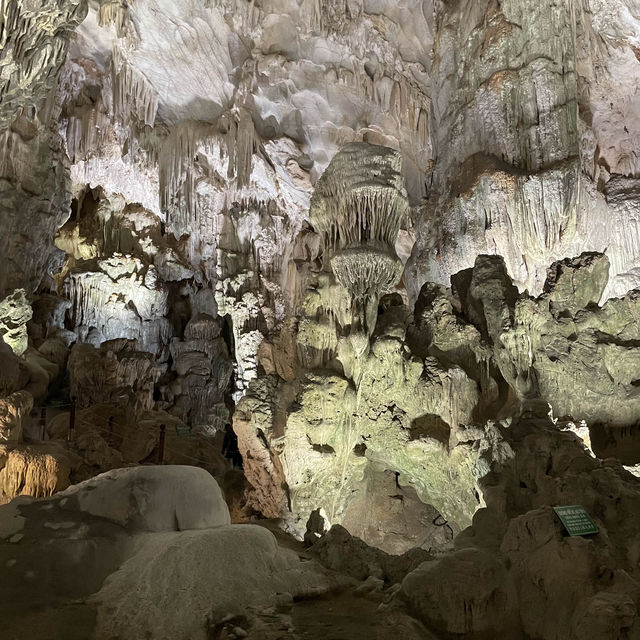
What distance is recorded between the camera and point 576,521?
14.9 ft

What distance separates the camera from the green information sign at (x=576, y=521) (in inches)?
176

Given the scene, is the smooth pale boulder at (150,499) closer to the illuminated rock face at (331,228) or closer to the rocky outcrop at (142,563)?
the rocky outcrop at (142,563)

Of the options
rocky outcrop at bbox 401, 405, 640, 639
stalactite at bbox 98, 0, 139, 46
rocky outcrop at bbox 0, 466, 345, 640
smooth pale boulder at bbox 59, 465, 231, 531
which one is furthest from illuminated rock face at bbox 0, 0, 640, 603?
rocky outcrop at bbox 0, 466, 345, 640

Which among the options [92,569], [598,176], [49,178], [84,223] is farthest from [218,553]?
[84,223]

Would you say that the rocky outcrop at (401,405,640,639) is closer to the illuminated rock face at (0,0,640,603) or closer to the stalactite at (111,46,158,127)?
the illuminated rock face at (0,0,640,603)

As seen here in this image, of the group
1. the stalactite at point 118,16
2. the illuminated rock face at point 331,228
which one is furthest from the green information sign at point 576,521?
the stalactite at point 118,16

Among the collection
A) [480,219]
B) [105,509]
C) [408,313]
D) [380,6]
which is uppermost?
[380,6]

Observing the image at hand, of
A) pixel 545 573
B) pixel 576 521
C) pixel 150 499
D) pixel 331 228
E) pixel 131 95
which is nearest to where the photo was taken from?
pixel 545 573

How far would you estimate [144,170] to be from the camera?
1603 centimetres

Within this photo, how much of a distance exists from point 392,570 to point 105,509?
9.53ft

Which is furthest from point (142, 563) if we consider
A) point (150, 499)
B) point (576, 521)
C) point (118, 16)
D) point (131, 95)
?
point (131, 95)

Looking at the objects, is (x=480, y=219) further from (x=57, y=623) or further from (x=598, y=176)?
(x=57, y=623)

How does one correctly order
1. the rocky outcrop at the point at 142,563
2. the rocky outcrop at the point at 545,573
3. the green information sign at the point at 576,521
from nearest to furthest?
the rocky outcrop at the point at 545,573 → the rocky outcrop at the point at 142,563 → the green information sign at the point at 576,521

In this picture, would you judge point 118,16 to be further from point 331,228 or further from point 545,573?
point 545,573
